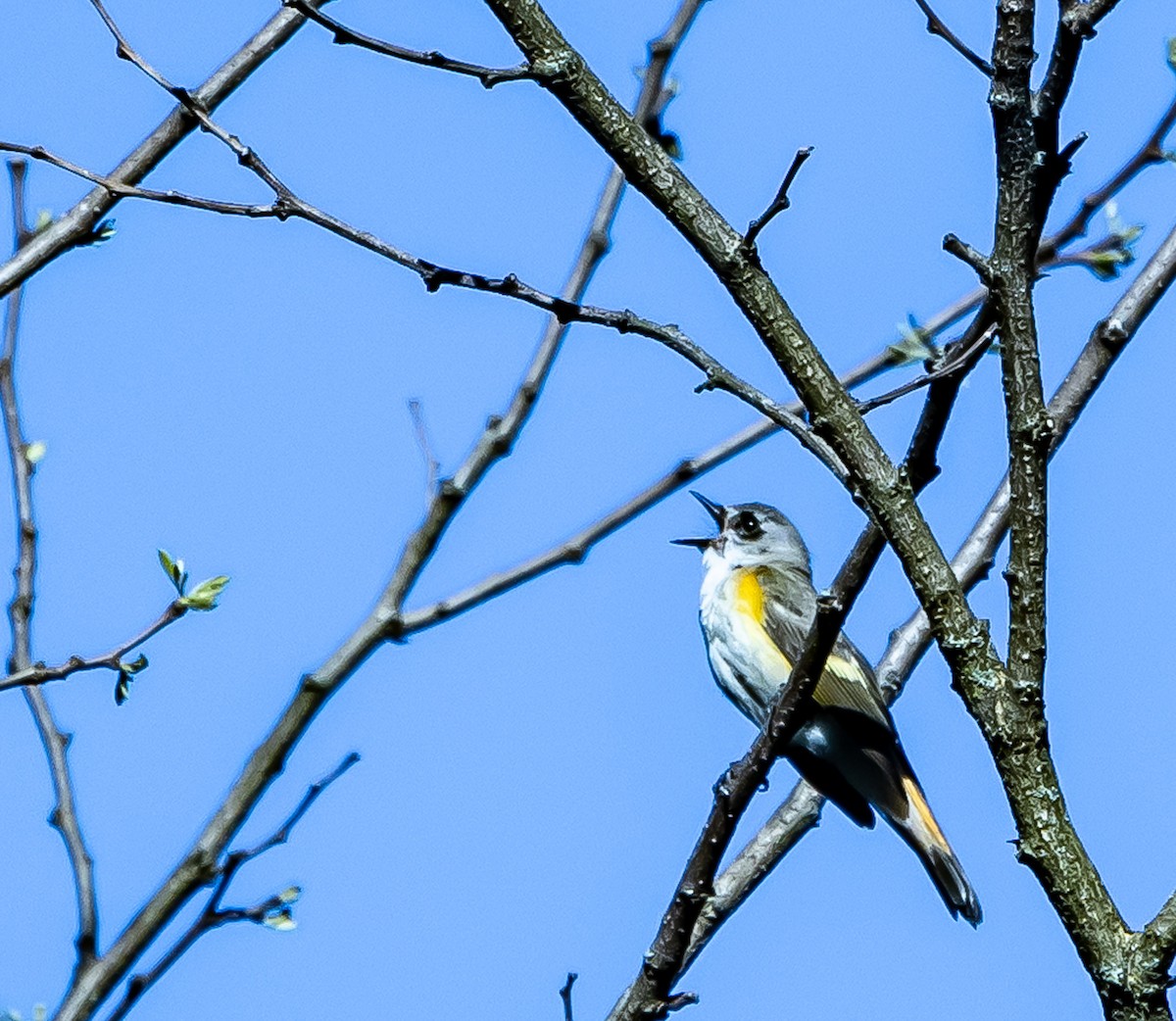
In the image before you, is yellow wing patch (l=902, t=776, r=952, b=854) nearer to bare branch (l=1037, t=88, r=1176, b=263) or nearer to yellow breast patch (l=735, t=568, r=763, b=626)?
yellow breast patch (l=735, t=568, r=763, b=626)

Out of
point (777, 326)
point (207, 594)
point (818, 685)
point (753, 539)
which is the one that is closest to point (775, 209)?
point (777, 326)

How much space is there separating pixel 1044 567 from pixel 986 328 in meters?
0.44

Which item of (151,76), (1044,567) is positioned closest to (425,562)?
(151,76)

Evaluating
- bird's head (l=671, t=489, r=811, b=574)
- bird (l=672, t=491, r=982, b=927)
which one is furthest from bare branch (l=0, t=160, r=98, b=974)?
bird's head (l=671, t=489, r=811, b=574)

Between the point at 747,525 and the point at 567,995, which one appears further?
the point at 747,525

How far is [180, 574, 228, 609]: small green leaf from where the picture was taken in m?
3.71

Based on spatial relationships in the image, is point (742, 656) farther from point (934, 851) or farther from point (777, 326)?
point (777, 326)

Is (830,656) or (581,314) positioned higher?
(830,656)

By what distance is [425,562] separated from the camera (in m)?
3.94

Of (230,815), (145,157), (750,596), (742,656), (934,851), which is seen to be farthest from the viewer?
(750,596)

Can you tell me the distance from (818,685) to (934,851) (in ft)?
4.03

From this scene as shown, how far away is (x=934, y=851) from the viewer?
20.9 feet

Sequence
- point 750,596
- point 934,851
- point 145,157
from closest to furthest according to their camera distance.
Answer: point 145,157 → point 934,851 → point 750,596

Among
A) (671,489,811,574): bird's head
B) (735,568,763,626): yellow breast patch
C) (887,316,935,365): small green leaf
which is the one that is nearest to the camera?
(887,316,935,365): small green leaf
